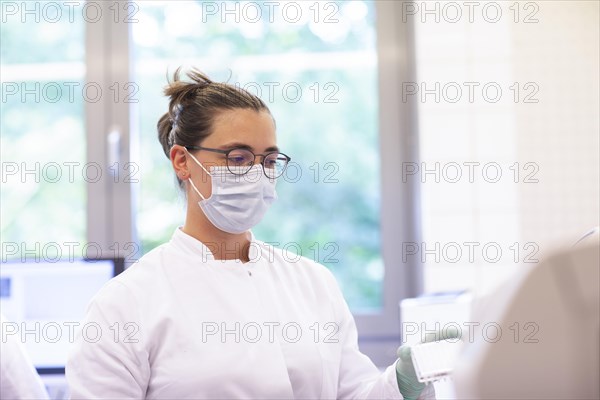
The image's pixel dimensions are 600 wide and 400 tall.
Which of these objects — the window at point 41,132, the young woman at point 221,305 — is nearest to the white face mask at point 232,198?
the young woman at point 221,305

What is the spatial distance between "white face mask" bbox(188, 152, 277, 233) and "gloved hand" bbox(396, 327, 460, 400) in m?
0.46

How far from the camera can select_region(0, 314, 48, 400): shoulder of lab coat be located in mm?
1564

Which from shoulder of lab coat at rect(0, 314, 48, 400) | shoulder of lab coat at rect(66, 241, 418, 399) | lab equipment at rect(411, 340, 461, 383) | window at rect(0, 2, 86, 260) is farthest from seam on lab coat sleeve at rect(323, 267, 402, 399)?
window at rect(0, 2, 86, 260)

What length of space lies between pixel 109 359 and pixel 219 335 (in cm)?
23

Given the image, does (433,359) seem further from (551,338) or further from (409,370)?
(551,338)

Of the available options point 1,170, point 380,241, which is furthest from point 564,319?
point 1,170

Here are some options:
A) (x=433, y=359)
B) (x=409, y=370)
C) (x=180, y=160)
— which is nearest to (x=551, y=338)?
(x=433, y=359)

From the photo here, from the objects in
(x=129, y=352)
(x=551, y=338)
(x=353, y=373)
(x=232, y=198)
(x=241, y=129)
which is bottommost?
(x=353, y=373)

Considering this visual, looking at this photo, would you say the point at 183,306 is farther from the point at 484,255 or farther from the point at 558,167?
the point at 558,167

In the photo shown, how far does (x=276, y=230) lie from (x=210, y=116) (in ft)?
3.76

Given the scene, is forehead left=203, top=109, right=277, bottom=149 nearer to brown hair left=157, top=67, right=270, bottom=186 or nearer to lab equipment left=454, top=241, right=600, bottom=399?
brown hair left=157, top=67, right=270, bottom=186

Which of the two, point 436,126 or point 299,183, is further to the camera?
point 299,183

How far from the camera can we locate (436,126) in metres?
2.38

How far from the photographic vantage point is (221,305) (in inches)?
58.6
